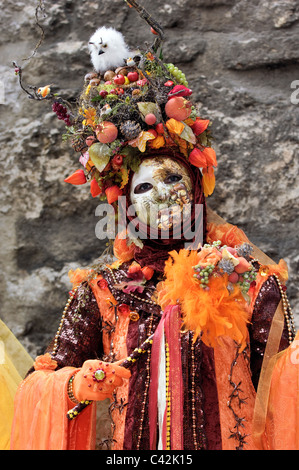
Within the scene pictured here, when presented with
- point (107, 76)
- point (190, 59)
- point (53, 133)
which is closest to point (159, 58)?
point (107, 76)

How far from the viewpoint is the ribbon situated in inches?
72.8

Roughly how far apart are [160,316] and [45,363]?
419mm

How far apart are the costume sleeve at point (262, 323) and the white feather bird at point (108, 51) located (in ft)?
3.19

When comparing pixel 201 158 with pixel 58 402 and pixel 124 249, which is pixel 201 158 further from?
pixel 58 402

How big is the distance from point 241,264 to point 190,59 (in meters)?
1.30

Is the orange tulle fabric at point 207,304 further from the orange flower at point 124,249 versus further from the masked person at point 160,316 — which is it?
the orange flower at point 124,249

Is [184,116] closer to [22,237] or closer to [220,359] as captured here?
[220,359]

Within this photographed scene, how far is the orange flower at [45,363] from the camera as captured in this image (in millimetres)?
2023

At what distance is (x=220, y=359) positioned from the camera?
6.64 feet

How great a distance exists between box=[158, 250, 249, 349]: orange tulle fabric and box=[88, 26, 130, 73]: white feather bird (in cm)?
82

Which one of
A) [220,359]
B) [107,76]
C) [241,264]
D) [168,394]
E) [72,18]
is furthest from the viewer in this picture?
[72,18]
